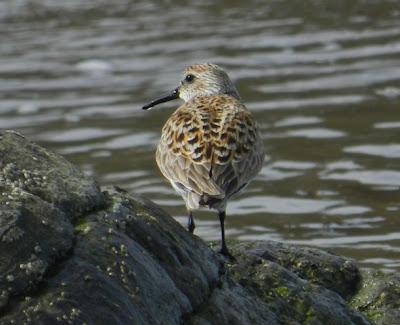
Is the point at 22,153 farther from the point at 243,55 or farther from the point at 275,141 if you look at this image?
the point at 243,55

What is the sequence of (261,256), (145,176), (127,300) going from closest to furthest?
(127,300) → (261,256) → (145,176)

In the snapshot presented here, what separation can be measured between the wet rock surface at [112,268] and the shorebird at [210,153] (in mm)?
318

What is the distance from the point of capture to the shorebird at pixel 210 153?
5.68 metres

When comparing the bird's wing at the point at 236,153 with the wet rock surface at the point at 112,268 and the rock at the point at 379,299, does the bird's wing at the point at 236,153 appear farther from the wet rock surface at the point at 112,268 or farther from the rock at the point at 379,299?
the rock at the point at 379,299

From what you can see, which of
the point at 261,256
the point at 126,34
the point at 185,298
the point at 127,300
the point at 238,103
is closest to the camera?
the point at 127,300

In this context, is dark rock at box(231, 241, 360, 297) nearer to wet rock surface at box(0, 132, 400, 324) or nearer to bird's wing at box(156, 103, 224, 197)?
wet rock surface at box(0, 132, 400, 324)

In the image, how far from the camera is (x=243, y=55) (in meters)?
13.3

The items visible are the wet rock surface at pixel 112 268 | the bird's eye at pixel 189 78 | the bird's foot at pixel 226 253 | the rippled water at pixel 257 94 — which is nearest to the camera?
the wet rock surface at pixel 112 268

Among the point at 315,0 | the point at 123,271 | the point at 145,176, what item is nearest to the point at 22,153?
the point at 123,271

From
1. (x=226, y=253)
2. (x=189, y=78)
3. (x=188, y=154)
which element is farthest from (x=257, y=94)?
(x=226, y=253)

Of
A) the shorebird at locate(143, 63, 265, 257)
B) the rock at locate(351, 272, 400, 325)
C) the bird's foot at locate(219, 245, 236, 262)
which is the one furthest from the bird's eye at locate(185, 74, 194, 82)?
the bird's foot at locate(219, 245, 236, 262)

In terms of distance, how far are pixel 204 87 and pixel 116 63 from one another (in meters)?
6.07

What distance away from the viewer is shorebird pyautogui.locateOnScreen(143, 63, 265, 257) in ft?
18.6

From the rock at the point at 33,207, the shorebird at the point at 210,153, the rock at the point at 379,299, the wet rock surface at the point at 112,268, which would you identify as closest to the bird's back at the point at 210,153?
the shorebird at the point at 210,153
